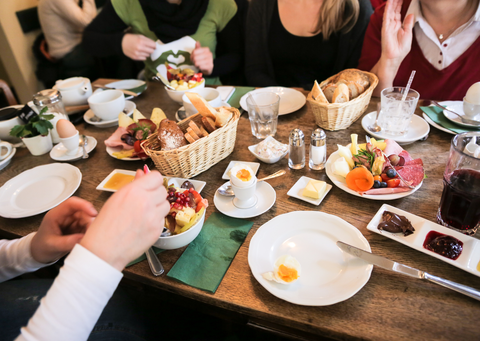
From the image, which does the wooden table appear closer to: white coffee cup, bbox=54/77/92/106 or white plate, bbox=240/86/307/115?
white plate, bbox=240/86/307/115

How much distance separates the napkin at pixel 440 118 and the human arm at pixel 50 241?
1373 millimetres

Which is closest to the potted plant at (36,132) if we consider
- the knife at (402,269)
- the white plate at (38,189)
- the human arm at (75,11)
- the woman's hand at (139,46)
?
the white plate at (38,189)

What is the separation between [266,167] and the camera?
3.97ft

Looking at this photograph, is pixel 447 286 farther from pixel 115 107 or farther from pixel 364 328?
pixel 115 107

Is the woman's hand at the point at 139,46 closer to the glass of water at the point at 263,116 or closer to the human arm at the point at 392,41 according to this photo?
the glass of water at the point at 263,116

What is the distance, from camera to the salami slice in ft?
3.20

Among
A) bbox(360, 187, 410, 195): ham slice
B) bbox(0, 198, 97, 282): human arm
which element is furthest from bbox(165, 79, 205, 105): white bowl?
bbox(360, 187, 410, 195): ham slice

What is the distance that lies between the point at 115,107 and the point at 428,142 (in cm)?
151

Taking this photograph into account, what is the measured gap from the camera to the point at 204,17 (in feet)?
7.48

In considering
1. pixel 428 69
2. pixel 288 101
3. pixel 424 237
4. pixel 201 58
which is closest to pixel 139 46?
pixel 201 58

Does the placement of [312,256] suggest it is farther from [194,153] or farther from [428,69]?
[428,69]

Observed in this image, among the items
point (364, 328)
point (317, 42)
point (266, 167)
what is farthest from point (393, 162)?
point (317, 42)

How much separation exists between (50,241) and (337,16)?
1898mm

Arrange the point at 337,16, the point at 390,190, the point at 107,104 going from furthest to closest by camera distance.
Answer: the point at 337,16 → the point at 107,104 → the point at 390,190
